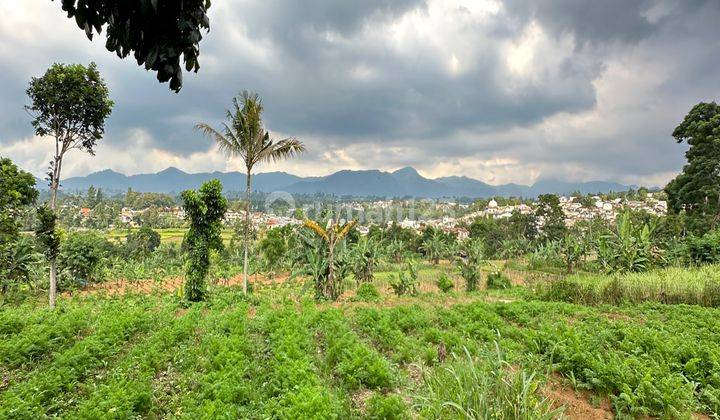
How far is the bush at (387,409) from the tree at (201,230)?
491 inches

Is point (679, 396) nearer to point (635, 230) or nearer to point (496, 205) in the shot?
point (635, 230)

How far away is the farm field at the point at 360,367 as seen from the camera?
4406 millimetres

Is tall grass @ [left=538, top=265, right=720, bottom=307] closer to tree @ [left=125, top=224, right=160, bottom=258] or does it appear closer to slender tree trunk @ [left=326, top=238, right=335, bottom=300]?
slender tree trunk @ [left=326, top=238, right=335, bottom=300]

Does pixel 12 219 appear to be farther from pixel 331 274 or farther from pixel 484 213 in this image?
pixel 484 213

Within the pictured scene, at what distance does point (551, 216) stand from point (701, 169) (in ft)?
80.3

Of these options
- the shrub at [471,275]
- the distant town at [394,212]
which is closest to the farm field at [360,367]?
the distant town at [394,212]

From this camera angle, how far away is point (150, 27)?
2246mm

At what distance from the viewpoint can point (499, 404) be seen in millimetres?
3545

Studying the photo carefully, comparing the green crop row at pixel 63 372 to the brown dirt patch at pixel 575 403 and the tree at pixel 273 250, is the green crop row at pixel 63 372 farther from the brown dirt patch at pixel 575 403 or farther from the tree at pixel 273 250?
the tree at pixel 273 250

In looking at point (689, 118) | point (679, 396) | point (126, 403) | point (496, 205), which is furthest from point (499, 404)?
point (496, 205)

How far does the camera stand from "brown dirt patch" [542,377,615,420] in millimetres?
5137

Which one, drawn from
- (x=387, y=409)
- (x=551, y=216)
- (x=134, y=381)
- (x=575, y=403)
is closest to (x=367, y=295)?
(x=575, y=403)

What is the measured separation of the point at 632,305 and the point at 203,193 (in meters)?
17.2

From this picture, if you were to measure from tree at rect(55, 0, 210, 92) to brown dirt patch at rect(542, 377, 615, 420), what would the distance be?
5753 mm
